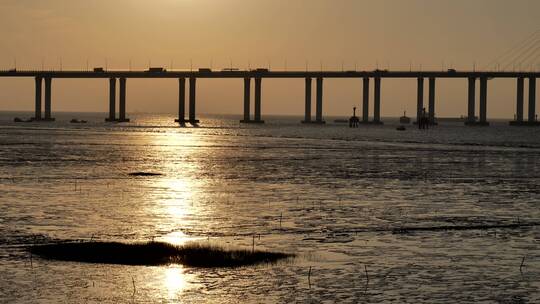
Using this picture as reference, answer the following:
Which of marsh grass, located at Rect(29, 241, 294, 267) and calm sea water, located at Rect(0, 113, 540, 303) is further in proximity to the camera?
marsh grass, located at Rect(29, 241, 294, 267)

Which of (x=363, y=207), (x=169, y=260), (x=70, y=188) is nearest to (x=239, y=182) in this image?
(x=70, y=188)

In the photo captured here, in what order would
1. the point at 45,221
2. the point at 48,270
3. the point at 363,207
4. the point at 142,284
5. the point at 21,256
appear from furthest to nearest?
the point at 363,207, the point at 45,221, the point at 21,256, the point at 48,270, the point at 142,284

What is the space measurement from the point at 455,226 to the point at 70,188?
18.1 metres

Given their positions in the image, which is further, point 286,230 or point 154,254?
point 286,230

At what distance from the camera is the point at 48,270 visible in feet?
69.1

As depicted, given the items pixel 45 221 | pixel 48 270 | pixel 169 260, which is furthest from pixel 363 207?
pixel 48 270

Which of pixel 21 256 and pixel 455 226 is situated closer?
pixel 21 256

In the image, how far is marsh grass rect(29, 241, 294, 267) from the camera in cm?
2223

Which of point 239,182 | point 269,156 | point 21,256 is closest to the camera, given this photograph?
point 21,256

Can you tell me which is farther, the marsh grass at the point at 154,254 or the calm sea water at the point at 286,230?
the marsh grass at the point at 154,254

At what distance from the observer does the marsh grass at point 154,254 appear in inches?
875

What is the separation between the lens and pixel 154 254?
23.1m

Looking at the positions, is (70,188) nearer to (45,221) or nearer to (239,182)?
(239,182)

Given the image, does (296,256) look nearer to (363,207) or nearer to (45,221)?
(45,221)
